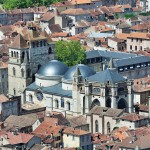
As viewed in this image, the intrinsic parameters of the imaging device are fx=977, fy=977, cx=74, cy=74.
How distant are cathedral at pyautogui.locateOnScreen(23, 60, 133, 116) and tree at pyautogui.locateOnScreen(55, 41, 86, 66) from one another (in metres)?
11.4

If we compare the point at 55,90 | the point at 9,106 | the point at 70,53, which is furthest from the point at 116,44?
the point at 9,106

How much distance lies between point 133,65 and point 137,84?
24.5 ft

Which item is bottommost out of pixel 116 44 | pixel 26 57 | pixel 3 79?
pixel 116 44

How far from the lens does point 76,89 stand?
391 feet

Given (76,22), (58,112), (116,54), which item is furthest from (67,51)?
(76,22)

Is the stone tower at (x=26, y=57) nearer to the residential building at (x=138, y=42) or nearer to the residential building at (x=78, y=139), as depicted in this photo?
the residential building at (x=78, y=139)

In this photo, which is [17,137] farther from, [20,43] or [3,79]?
[3,79]

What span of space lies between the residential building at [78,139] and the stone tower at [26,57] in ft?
81.6

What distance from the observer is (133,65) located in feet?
445

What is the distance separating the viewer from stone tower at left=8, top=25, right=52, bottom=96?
128250 millimetres

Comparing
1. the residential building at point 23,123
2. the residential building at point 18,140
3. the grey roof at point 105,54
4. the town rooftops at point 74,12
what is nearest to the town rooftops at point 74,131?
the residential building at point 18,140

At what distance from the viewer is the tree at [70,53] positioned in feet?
454

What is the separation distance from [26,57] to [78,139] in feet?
90.2

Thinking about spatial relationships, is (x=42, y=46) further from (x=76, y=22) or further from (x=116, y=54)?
(x=76, y=22)
